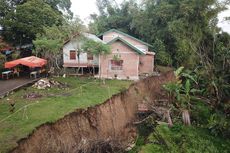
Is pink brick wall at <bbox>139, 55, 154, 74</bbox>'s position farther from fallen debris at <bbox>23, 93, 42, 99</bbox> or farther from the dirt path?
fallen debris at <bbox>23, 93, 42, 99</bbox>

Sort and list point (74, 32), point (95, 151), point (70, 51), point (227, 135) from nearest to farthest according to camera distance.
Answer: point (95, 151) → point (227, 135) → point (74, 32) → point (70, 51)

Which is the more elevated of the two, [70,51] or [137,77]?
[70,51]

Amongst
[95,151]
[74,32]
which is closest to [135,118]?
[95,151]

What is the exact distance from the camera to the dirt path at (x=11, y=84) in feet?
65.5

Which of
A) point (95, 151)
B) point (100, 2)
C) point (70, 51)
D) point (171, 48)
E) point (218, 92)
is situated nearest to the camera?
point (95, 151)

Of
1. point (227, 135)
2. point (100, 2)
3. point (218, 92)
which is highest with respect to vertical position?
point (100, 2)

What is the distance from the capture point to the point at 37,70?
2700cm

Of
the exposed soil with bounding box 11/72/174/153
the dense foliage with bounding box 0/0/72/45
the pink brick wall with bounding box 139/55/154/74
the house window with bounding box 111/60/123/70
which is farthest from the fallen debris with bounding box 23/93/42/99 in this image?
the pink brick wall with bounding box 139/55/154/74

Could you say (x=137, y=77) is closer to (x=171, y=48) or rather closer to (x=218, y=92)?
(x=218, y=92)

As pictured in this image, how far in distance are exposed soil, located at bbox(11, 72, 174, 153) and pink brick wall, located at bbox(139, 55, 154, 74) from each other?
5991 millimetres

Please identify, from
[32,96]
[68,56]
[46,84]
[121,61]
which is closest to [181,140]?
[32,96]

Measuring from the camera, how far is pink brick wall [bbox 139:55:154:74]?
30609mm

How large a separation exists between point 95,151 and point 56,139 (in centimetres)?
213

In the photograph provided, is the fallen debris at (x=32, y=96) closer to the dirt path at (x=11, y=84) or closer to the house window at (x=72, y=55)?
the dirt path at (x=11, y=84)
